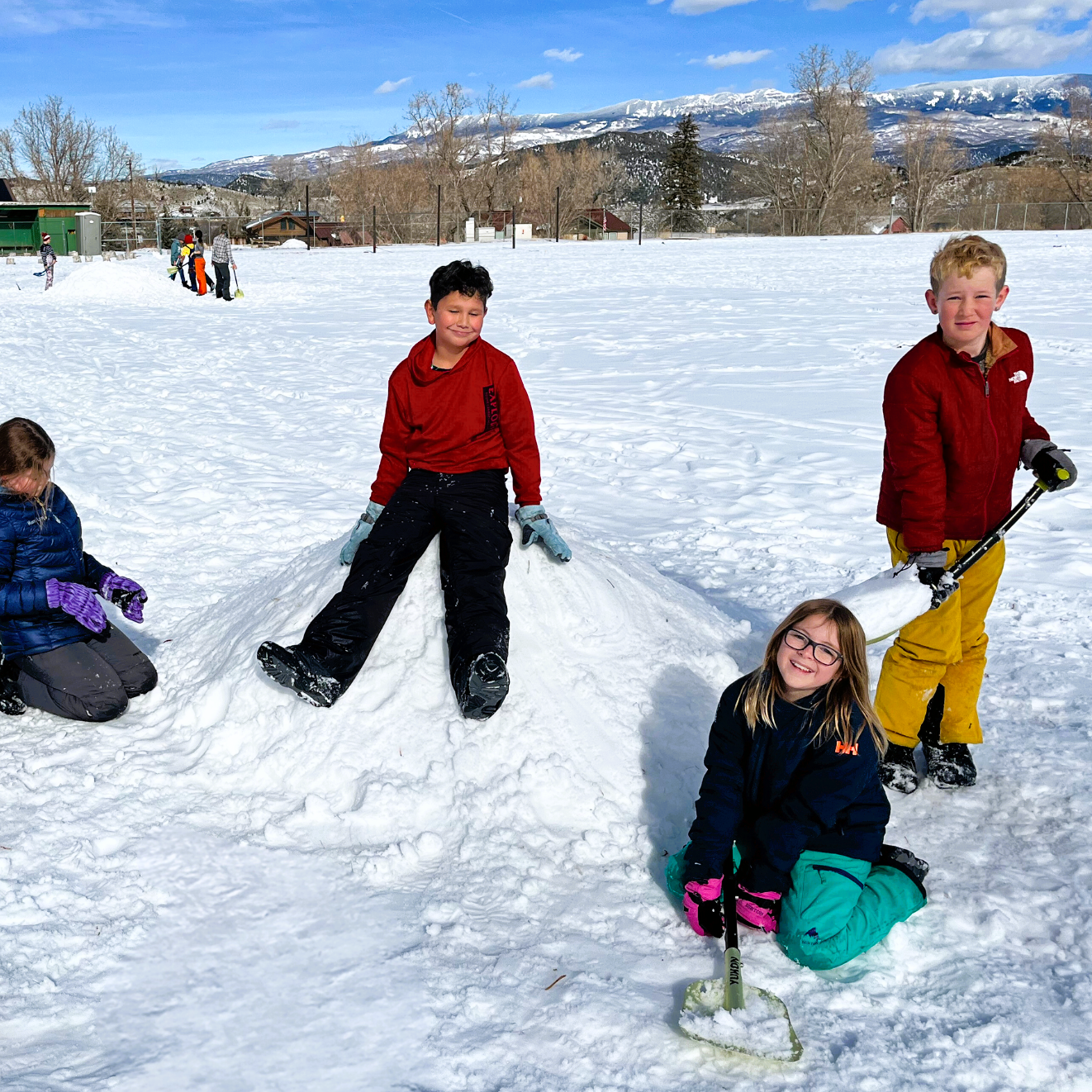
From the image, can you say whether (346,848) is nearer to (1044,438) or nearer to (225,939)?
(225,939)

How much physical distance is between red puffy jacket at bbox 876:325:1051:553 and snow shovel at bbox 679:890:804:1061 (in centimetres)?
133

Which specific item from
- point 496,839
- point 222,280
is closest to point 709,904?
point 496,839

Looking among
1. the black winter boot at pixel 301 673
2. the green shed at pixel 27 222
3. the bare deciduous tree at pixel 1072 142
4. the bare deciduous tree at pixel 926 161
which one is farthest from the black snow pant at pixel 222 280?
the bare deciduous tree at pixel 926 161

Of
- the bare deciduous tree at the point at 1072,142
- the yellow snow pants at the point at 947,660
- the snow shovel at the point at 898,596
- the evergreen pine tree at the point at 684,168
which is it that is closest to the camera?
the snow shovel at the point at 898,596

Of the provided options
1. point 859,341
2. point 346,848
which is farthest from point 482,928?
point 859,341

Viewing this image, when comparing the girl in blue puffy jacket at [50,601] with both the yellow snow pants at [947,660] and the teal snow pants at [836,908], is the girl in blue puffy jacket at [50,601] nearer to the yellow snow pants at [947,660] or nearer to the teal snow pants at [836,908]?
the teal snow pants at [836,908]

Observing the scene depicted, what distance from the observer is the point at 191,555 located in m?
5.21

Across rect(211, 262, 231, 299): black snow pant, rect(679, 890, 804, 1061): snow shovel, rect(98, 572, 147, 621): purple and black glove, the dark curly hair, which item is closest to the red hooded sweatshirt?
the dark curly hair

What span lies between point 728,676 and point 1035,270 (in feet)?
60.9

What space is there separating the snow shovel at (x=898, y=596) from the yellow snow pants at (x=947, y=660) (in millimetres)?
63

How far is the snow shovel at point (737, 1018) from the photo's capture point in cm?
207

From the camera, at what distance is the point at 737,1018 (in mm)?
2125

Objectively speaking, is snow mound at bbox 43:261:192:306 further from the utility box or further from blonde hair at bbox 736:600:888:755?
blonde hair at bbox 736:600:888:755

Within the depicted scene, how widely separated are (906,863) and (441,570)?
1.67 m
